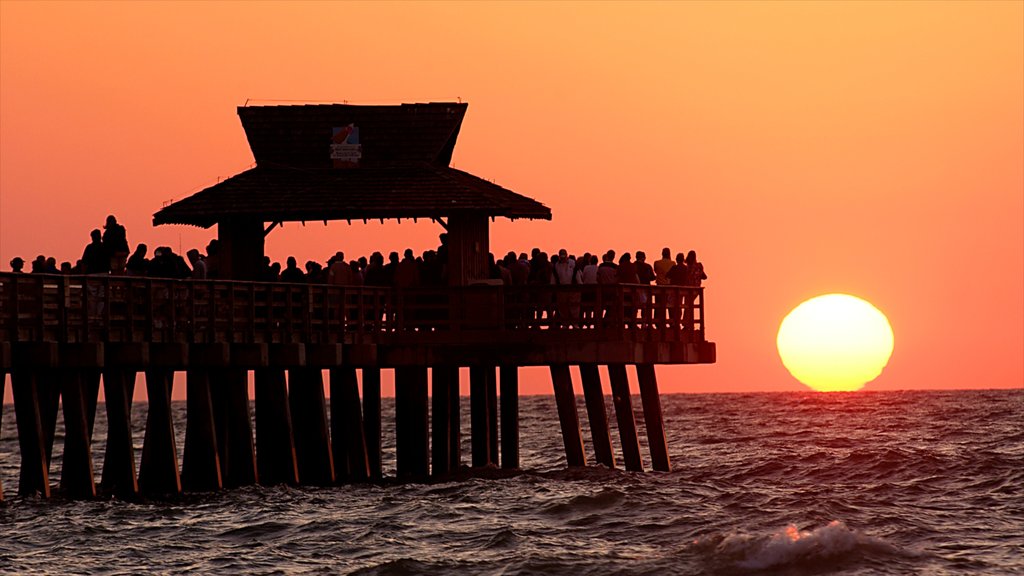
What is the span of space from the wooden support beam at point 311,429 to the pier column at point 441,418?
6.68ft

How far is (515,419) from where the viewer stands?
4069 cm

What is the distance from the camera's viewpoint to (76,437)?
3109 cm

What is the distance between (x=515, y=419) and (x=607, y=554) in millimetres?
14442

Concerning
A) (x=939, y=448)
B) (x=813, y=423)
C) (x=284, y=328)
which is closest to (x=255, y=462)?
(x=284, y=328)

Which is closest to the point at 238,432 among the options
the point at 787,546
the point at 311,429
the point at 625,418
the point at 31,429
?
the point at 311,429

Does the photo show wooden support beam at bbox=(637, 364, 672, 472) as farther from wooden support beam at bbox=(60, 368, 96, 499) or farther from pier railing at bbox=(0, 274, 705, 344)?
wooden support beam at bbox=(60, 368, 96, 499)

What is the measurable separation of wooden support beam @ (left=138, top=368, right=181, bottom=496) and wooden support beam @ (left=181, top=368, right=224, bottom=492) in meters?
0.45

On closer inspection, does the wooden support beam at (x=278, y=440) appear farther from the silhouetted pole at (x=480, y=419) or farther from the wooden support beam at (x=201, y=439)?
the silhouetted pole at (x=480, y=419)

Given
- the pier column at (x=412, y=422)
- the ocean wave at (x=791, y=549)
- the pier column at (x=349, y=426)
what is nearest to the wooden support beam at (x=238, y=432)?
the pier column at (x=349, y=426)

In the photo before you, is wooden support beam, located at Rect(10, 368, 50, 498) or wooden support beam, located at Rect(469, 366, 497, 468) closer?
wooden support beam, located at Rect(10, 368, 50, 498)

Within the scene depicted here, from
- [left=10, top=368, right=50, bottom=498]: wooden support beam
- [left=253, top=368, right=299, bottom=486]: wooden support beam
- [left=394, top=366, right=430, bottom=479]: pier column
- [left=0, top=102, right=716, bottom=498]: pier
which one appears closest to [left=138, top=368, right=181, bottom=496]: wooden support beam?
[left=0, top=102, right=716, bottom=498]: pier

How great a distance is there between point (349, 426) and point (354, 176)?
4.71 meters

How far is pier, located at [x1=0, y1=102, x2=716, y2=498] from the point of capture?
1260 inches

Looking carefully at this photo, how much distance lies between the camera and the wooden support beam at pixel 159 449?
32688 millimetres
